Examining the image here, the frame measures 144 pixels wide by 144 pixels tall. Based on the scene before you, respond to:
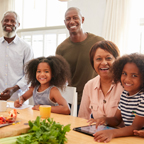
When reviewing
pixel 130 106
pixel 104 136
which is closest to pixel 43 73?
pixel 130 106

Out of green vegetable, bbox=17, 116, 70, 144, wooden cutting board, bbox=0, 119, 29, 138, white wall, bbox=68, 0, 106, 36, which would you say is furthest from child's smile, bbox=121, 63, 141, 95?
white wall, bbox=68, 0, 106, 36

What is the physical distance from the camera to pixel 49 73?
215cm

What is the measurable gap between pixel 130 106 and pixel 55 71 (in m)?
0.98

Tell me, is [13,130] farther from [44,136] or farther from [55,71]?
[55,71]

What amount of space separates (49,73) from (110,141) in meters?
1.15

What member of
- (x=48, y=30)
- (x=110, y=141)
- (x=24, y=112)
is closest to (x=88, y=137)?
(x=110, y=141)

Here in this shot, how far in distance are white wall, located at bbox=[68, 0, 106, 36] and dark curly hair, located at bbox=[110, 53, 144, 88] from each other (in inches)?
105

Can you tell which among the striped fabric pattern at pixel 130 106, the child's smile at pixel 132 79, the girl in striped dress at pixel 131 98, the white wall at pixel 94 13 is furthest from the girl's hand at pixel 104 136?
the white wall at pixel 94 13

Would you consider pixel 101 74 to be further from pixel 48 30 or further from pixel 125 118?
pixel 48 30

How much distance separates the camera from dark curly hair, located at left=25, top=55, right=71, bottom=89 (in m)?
2.17

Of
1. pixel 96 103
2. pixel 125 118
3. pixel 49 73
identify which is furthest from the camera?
pixel 49 73

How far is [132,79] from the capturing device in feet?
4.56

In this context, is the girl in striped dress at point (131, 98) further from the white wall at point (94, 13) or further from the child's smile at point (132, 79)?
the white wall at point (94, 13)

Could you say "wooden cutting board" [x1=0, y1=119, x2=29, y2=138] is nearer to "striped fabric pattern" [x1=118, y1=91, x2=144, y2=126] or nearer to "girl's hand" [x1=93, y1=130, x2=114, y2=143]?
"girl's hand" [x1=93, y1=130, x2=114, y2=143]
